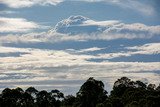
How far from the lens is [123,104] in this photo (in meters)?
173

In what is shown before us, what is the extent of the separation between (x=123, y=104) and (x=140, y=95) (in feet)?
38.9

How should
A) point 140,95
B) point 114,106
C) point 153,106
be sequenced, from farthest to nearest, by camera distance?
point 140,95
point 114,106
point 153,106

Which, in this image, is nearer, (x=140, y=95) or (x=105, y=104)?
(x=105, y=104)

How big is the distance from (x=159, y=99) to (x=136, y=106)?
8.71 m

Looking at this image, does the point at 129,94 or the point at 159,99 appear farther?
the point at 129,94

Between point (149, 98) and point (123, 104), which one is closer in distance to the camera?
point (149, 98)

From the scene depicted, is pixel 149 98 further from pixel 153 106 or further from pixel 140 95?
pixel 140 95

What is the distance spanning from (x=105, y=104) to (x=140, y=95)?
64.8ft

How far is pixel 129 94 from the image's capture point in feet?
625

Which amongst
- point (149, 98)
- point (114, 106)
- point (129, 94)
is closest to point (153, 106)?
point (149, 98)

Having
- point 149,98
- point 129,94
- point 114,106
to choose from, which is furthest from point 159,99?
point 129,94

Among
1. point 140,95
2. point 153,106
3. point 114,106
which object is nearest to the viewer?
point 153,106

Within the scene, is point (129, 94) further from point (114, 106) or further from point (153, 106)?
point (153, 106)

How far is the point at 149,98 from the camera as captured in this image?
156750 mm
